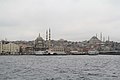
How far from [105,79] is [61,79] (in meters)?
4.81

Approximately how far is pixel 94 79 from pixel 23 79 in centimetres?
771

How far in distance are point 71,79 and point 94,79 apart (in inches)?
98.9

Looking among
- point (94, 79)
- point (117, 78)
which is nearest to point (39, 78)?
point (94, 79)

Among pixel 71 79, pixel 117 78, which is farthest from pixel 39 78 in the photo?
pixel 117 78

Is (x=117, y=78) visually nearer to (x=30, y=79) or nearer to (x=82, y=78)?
(x=82, y=78)

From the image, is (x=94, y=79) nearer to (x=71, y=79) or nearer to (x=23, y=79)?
(x=71, y=79)

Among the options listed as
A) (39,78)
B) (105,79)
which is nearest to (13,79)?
(39,78)

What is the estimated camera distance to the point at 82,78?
1396 inches

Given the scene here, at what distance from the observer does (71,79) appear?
113 feet

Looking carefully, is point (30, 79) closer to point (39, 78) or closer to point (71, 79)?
point (39, 78)

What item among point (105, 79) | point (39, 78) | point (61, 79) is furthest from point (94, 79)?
point (39, 78)

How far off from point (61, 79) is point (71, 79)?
111 centimetres

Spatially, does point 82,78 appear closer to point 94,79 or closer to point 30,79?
point 94,79

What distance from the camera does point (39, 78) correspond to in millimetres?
35062
